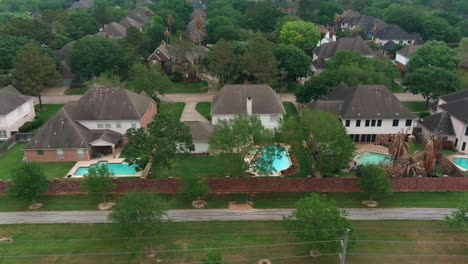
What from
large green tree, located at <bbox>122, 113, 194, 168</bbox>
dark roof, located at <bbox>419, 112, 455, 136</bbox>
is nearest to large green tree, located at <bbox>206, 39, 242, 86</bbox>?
dark roof, located at <bbox>419, 112, 455, 136</bbox>

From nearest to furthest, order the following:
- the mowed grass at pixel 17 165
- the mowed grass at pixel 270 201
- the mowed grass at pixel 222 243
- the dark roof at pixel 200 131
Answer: the mowed grass at pixel 222 243 → the mowed grass at pixel 270 201 → the mowed grass at pixel 17 165 → the dark roof at pixel 200 131

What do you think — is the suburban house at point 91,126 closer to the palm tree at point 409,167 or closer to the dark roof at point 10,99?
the dark roof at point 10,99

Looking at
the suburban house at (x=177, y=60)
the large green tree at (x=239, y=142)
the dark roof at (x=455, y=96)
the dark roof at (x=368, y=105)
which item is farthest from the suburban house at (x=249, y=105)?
the suburban house at (x=177, y=60)

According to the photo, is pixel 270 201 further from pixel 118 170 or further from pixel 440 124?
pixel 440 124

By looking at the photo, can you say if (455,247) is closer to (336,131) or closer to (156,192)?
(336,131)

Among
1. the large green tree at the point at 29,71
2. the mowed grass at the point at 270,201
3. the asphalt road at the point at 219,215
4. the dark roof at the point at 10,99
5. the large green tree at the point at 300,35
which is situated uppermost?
the large green tree at the point at 300,35

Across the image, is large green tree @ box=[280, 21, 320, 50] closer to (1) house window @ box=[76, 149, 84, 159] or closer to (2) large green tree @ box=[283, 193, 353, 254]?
(1) house window @ box=[76, 149, 84, 159]

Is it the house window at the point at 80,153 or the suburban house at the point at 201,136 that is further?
the suburban house at the point at 201,136
